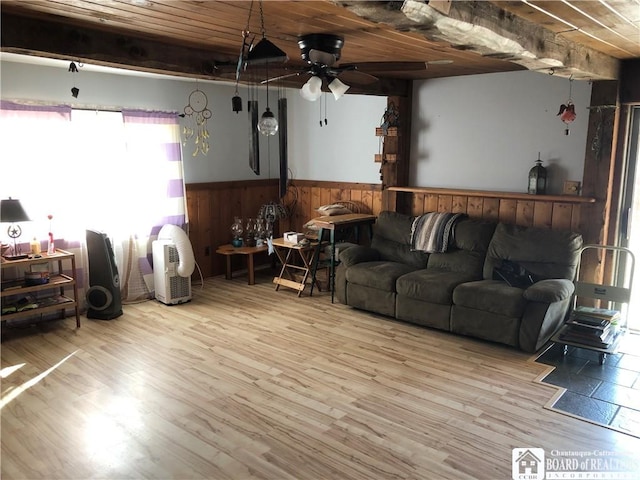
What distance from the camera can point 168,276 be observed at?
524cm

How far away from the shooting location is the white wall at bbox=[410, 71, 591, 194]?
15.4 feet

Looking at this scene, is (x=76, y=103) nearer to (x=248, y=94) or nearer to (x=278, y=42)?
(x=248, y=94)

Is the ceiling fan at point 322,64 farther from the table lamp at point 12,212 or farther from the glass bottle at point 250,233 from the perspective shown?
the glass bottle at point 250,233

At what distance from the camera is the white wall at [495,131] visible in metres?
4.68

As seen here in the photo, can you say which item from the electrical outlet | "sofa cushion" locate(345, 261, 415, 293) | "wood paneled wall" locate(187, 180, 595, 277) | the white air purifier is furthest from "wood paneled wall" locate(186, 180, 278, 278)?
the electrical outlet

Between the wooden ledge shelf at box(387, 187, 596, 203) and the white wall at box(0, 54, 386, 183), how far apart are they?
2.37ft

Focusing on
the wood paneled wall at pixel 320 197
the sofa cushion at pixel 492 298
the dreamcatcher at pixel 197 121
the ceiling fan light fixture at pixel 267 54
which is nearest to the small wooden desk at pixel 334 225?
the wood paneled wall at pixel 320 197

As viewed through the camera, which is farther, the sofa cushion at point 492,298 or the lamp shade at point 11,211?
the lamp shade at point 11,211

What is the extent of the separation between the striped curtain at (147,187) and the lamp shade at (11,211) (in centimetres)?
119

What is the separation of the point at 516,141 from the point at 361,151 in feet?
6.39

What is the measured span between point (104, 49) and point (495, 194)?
3.70 meters

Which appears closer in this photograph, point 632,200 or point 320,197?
point 632,200

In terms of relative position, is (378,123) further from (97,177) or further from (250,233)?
(97,177)

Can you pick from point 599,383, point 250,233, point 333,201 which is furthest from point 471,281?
point 250,233
